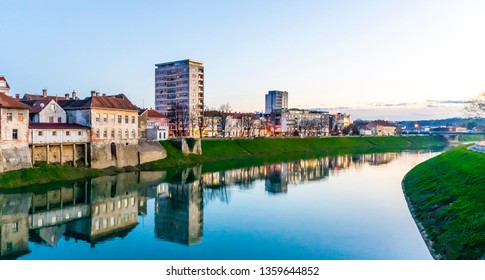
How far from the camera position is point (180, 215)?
2783cm

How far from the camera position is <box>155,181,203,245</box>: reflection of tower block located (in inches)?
891

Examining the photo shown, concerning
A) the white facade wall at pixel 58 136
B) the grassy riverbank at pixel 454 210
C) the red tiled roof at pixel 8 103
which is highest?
the red tiled roof at pixel 8 103

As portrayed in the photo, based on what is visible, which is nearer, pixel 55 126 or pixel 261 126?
pixel 55 126

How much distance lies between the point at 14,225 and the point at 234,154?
46837mm

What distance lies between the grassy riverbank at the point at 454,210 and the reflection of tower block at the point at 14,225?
19.7 m

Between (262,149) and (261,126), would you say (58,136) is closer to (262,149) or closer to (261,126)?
(262,149)

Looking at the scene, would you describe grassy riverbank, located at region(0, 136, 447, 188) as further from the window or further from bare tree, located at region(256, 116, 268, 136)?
bare tree, located at region(256, 116, 268, 136)

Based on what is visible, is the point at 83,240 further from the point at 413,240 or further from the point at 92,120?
the point at 92,120

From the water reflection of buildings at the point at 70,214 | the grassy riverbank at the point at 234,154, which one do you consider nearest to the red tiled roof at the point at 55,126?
the grassy riverbank at the point at 234,154

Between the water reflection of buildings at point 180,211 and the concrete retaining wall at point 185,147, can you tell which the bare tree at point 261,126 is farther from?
the water reflection of buildings at point 180,211

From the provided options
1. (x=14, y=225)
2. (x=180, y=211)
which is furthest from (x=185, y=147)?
A: (x=14, y=225)

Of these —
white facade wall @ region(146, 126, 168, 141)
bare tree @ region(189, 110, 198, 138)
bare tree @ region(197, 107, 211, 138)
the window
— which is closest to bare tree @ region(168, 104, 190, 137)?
bare tree @ region(189, 110, 198, 138)

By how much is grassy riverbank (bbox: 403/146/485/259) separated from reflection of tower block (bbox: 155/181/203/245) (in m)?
12.0

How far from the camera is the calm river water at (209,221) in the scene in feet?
65.3
